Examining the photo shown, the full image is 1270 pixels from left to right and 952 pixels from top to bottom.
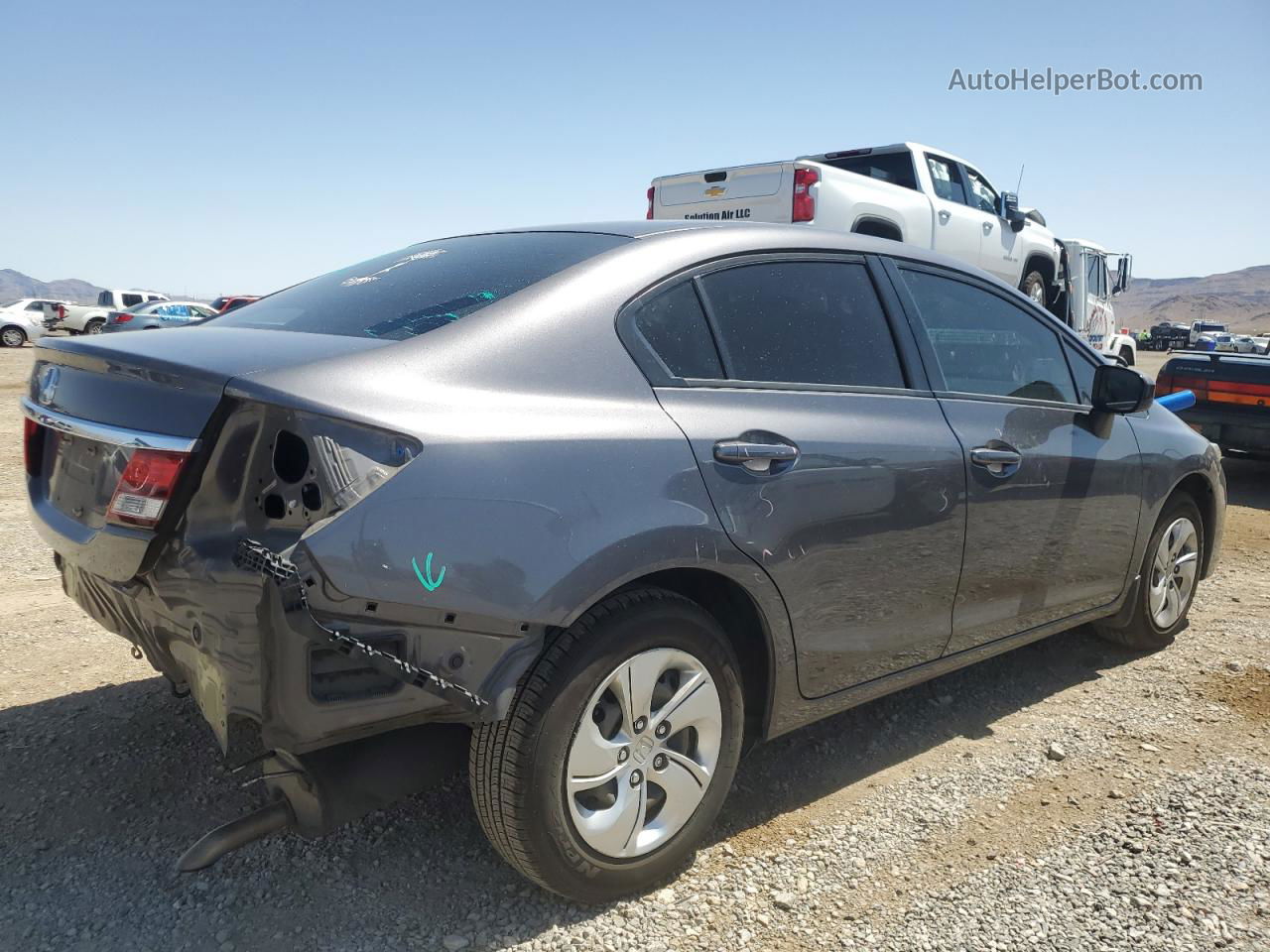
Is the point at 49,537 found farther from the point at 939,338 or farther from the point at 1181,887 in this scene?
the point at 1181,887

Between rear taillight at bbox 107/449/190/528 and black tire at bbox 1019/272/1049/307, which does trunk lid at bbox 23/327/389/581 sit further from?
black tire at bbox 1019/272/1049/307

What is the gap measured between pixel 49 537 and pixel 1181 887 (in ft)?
10.2

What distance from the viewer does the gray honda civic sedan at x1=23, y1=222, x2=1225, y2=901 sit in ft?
6.57

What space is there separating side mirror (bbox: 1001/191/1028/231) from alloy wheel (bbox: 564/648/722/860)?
9.20 m

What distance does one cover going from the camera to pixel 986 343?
3.49 metres

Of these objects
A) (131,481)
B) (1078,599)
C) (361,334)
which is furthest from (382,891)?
(1078,599)

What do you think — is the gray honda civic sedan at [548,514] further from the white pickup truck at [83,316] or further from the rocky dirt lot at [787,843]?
the white pickup truck at [83,316]

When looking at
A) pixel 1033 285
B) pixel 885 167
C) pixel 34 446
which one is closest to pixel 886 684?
pixel 34 446

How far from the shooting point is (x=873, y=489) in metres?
2.78

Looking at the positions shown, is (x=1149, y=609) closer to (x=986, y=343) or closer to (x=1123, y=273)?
(x=986, y=343)

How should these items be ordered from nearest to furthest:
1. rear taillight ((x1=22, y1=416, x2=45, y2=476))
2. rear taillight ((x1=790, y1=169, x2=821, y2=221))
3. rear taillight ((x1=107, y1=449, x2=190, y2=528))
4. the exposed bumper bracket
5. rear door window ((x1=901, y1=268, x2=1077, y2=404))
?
1. the exposed bumper bracket
2. rear taillight ((x1=107, y1=449, x2=190, y2=528))
3. rear taillight ((x1=22, y1=416, x2=45, y2=476))
4. rear door window ((x1=901, y1=268, x2=1077, y2=404))
5. rear taillight ((x1=790, y1=169, x2=821, y2=221))

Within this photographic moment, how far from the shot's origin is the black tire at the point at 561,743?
216cm

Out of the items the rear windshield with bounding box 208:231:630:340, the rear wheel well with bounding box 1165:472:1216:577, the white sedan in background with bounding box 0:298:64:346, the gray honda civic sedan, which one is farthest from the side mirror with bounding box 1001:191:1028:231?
the white sedan in background with bounding box 0:298:64:346

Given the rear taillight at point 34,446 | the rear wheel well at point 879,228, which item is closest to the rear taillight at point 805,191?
the rear wheel well at point 879,228
